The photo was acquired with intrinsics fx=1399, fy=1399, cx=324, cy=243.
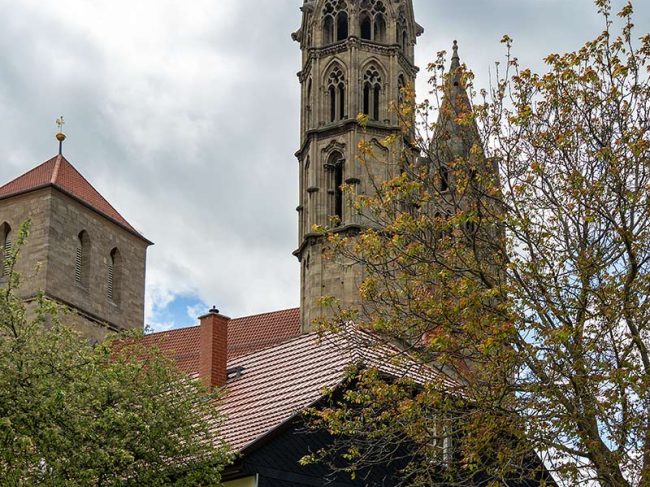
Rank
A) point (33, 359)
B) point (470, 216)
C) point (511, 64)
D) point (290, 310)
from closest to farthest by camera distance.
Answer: point (470, 216) < point (511, 64) < point (33, 359) < point (290, 310)

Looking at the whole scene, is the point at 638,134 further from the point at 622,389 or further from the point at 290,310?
the point at 290,310

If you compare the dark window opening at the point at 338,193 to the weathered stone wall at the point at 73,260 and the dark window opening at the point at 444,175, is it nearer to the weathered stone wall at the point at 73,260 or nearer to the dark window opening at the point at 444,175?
the weathered stone wall at the point at 73,260

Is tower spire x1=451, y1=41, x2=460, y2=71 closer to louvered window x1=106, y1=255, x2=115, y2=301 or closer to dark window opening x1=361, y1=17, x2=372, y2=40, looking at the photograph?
dark window opening x1=361, y1=17, x2=372, y2=40

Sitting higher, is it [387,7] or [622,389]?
[387,7]

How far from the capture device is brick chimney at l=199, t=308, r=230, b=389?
2747 centimetres

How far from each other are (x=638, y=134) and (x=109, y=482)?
9213mm

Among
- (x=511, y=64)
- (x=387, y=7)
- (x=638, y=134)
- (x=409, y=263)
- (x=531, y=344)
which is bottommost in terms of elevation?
(x=531, y=344)

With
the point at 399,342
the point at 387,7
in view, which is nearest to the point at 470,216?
the point at 399,342

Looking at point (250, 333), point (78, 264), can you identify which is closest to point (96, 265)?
point (78, 264)

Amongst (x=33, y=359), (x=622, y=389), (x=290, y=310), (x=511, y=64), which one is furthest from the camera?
(x=290, y=310)

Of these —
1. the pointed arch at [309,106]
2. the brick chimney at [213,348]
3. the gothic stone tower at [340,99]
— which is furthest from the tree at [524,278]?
the pointed arch at [309,106]

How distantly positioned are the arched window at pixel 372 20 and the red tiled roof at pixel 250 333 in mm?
12404

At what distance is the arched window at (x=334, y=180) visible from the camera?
186 ft

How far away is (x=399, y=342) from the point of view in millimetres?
19047
